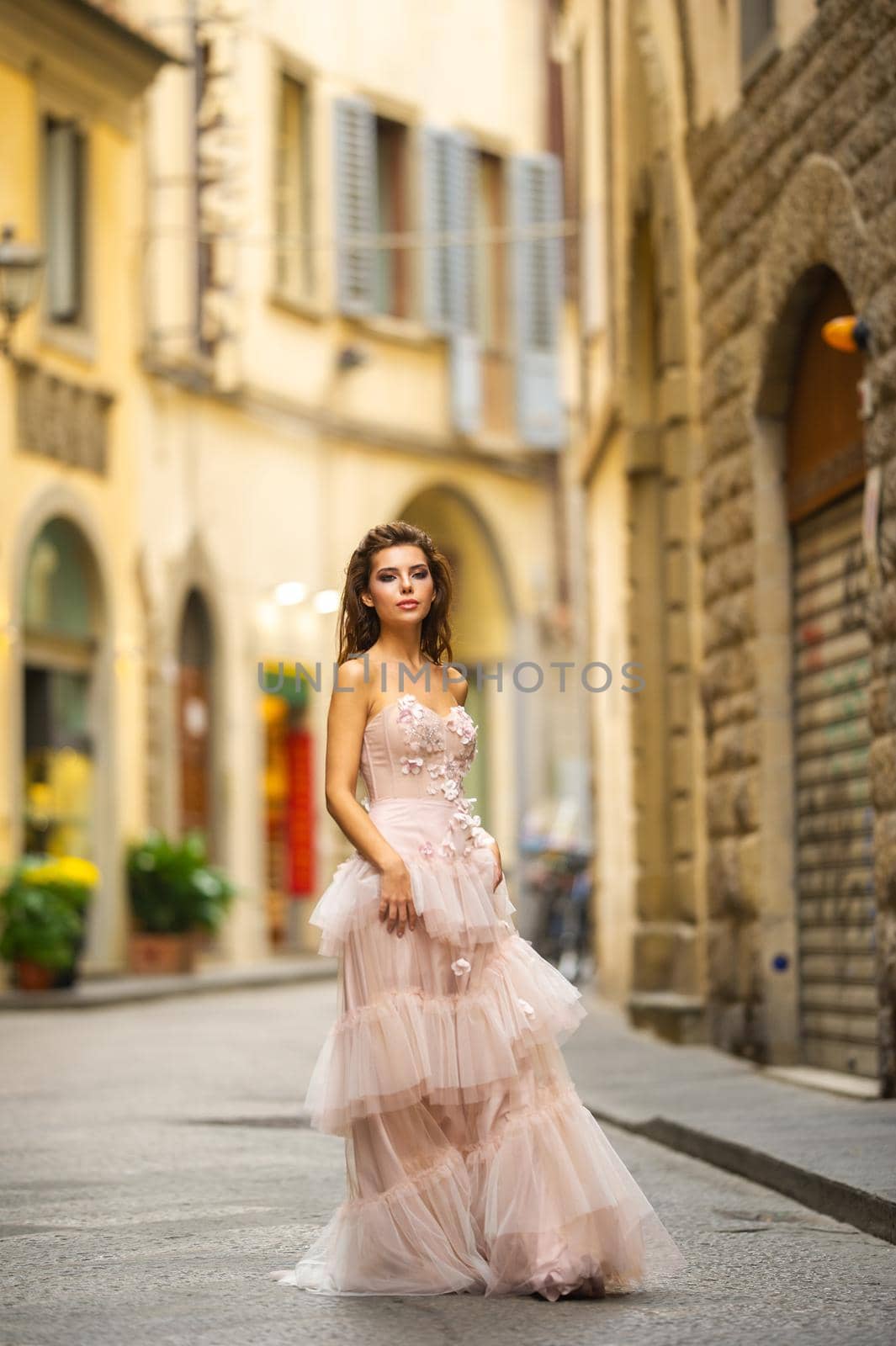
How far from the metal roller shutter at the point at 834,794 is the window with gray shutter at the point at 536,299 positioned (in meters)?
20.0

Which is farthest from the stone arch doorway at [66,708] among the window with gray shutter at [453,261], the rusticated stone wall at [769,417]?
the rusticated stone wall at [769,417]

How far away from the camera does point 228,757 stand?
2777 centimetres

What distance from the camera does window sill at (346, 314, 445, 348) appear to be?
30.2 m

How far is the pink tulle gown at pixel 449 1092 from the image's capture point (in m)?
6.05

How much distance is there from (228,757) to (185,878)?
3200 millimetres

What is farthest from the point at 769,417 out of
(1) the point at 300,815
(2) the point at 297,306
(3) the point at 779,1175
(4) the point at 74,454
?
(1) the point at 300,815

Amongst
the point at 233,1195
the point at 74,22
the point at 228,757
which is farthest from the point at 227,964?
the point at 233,1195

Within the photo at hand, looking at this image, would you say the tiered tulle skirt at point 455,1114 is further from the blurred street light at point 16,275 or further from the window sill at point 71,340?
the window sill at point 71,340

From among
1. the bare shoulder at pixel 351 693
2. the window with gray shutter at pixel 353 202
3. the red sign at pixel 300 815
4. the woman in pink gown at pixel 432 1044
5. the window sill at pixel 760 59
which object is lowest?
the woman in pink gown at pixel 432 1044

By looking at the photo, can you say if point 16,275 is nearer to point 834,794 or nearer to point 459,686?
point 834,794

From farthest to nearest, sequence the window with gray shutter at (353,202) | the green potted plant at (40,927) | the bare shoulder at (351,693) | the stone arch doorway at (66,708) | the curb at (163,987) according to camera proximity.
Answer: the window with gray shutter at (353,202) < the stone arch doorway at (66,708) < the green potted plant at (40,927) < the curb at (163,987) < the bare shoulder at (351,693)

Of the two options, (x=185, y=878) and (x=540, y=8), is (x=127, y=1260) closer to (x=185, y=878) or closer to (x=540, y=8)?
(x=185, y=878)

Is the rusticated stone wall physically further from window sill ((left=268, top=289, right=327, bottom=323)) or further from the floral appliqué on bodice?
window sill ((left=268, top=289, right=327, bottom=323))

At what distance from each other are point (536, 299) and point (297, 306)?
195 inches
